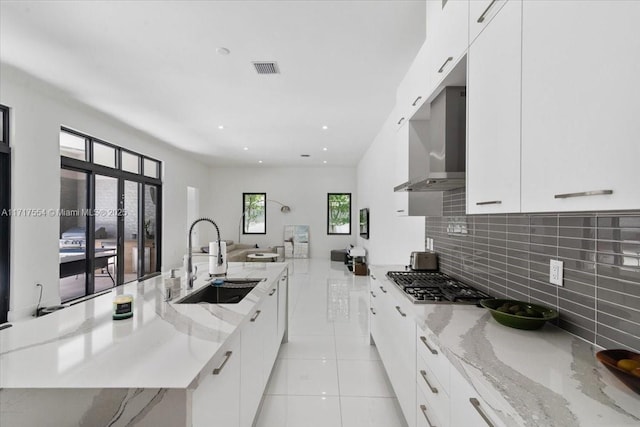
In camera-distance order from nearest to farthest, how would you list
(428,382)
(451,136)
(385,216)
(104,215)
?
(428,382)
(451,136)
(104,215)
(385,216)

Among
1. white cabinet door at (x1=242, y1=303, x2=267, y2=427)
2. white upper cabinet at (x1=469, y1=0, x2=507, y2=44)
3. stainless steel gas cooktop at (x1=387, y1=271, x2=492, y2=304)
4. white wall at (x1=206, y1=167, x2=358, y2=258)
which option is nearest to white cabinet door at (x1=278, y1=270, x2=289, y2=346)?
white cabinet door at (x1=242, y1=303, x2=267, y2=427)

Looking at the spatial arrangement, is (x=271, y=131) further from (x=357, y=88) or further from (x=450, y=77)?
(x=450, y=77)

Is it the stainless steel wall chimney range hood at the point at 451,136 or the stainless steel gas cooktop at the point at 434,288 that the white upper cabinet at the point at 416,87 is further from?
the stainless steel gas cooktop at the point at 434,288

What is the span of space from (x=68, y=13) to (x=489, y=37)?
3.13 metres

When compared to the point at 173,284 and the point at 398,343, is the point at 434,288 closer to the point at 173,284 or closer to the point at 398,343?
the point at 398,343

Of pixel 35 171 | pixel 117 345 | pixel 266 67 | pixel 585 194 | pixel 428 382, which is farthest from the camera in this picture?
pixel 35 171

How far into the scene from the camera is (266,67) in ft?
10.8

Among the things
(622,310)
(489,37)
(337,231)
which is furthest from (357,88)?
(337,231)

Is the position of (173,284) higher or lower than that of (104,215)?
lower

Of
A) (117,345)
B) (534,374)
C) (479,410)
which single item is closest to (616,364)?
(534,374)

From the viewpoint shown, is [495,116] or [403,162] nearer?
[495,116]

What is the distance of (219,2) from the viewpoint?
89.8 inches

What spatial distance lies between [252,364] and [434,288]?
4.26 ft

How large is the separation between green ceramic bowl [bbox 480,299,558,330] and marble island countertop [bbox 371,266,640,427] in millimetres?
32
